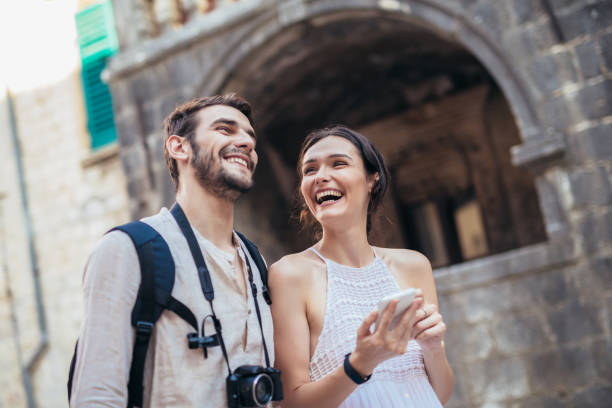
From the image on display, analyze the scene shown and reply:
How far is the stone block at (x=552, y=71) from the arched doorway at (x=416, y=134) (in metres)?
1.85

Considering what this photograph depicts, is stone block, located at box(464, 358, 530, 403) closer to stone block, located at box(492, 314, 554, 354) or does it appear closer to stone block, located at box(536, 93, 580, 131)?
stone block, located at box(492, 314, 554, 354)

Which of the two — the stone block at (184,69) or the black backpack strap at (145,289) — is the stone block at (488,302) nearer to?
the stone block at (184,69)

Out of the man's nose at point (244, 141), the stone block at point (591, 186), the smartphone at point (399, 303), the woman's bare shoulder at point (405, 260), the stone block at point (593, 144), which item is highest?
the stone block at point (593, 144)

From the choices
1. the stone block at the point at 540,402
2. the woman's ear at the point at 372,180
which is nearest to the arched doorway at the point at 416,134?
the stone block at the point at 540,402

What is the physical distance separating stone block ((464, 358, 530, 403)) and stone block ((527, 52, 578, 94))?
90.6 inches

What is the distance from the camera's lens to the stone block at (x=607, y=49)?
496 centimetres

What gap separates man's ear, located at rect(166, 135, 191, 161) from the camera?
230 cm

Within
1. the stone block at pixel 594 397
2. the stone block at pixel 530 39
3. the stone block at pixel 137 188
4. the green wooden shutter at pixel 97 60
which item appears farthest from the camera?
the green wooden shutter at pixel 97 60

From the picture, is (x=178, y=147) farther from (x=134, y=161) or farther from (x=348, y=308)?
(x=134, y=161)

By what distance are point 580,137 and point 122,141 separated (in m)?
4.61

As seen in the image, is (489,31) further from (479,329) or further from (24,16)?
(24,16)

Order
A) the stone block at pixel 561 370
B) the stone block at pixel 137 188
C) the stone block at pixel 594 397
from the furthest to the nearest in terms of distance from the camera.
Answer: the stone block at pixel 137 188 → the stone block at pixel 561 370 → the stone block at pixel 594 397

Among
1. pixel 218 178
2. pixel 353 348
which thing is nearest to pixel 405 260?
pixel 353 348

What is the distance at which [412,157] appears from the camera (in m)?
8.40
